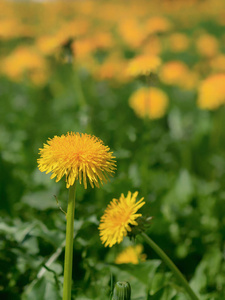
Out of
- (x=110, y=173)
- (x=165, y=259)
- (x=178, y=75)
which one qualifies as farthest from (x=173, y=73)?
(x=165, y=259)

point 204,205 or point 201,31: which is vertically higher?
point 201,31

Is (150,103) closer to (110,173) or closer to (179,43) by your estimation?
(110,173)

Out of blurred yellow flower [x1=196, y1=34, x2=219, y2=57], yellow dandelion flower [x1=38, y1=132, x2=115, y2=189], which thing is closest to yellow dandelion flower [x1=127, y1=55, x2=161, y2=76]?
yellow dandelion flower [x1=38, y1=132, x2=115, y2=189]

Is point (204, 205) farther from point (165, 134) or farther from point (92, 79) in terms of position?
point (92, 79)

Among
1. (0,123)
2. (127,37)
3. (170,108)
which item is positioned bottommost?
(0,123)

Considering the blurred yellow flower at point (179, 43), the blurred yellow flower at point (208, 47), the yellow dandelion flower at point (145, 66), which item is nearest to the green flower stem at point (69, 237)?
the yellow dandelion flower at point (145, 66)

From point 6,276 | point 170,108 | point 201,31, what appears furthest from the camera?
point 201,31

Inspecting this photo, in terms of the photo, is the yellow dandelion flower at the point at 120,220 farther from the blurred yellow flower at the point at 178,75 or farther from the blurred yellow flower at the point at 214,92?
the blurred yellow flower at the point at 178,75

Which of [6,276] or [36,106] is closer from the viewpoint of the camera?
[6,276]

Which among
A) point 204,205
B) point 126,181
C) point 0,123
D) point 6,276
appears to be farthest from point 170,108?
point 6,276

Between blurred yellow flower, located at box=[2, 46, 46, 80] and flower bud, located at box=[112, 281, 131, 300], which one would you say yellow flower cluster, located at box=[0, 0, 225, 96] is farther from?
flower bud, located at box=[112, 281, 131, 300]
